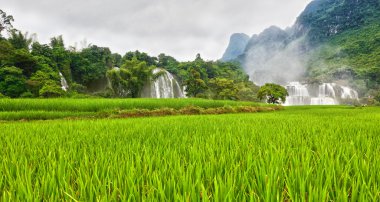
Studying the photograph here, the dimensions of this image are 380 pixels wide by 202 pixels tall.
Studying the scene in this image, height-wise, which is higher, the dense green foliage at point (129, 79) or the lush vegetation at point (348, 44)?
the lush vegetation at point (348, 44)

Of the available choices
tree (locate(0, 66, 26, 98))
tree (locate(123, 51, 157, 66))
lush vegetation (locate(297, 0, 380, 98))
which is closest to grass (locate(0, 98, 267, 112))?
tree (locate(0, 66, 26, 98))

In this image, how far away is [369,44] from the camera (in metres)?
72.1

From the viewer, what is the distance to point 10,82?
26.2m

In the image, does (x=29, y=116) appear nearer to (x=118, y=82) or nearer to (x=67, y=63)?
(x=118, y=82)

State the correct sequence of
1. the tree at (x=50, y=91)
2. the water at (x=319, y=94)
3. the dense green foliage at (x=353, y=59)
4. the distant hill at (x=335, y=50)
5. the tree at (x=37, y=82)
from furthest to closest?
the distant hill at (x=335, y=50), the dense green foliage at (x=353, y=59), the water at (x=319, y=94), the tree at (x=37, y=82), the tree at (x=50, y=91)

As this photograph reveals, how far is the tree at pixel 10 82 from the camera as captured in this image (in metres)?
25.9

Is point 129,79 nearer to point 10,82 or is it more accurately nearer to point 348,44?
point 10,82

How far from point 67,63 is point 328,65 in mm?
80721

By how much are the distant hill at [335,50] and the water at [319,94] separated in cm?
512

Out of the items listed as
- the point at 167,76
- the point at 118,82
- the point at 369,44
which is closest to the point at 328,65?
the point at 369,44

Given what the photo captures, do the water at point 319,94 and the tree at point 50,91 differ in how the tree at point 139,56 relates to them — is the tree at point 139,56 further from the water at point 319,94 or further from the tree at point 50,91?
the water at point 319,94

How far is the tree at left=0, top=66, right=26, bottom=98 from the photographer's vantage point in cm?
2589

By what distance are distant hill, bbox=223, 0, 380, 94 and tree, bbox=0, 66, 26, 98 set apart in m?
63.1

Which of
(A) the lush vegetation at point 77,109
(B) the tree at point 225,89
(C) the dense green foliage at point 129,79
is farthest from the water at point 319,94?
(A) the lush vegetation at point 77,109
